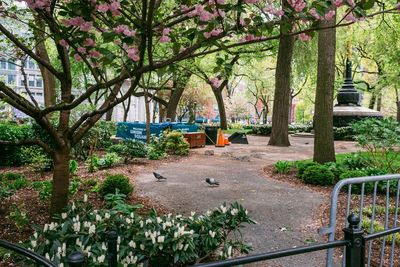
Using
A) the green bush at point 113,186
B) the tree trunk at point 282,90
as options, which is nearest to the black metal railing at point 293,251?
the green bush at point 113,186

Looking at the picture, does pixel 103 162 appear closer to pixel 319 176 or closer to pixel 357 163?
pixel 319 176

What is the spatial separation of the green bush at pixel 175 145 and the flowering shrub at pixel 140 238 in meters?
11.0

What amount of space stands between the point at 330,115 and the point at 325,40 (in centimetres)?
224

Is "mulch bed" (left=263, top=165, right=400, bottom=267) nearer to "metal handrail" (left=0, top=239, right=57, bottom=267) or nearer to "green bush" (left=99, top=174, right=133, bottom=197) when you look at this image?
"green bush" (left=99, top=174, right=133, bottom=197)

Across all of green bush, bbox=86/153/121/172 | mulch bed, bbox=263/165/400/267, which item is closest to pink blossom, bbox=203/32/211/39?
mulch bed, bbox=263/165/400/267

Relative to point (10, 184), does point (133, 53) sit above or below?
above

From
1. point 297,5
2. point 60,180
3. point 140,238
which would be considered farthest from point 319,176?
point 140,238

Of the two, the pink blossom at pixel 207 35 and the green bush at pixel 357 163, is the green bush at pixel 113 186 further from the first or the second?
the green bush at pixel 357 163

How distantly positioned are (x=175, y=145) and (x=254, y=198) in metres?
8.09

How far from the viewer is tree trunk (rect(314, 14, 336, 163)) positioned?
1055 cm

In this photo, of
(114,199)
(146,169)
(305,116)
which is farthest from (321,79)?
(305,116)

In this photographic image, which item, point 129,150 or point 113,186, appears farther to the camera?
point 129,150

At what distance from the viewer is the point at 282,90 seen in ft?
61.2

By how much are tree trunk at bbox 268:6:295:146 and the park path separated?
6.80m
